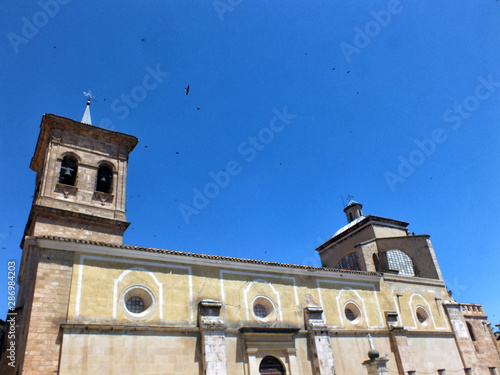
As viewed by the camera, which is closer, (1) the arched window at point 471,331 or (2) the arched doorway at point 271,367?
(2) the arched doorway at point 271,367

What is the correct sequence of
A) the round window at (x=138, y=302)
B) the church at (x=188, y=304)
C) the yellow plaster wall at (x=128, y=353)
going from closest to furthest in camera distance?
1. the yellow plaster wall at (x=128, y=353)
2. the church at (x=188, y=304)
3. the round window at (x=138, y=302)

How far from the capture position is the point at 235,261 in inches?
706

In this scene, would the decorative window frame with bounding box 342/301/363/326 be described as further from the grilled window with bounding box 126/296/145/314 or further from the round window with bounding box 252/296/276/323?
the grilled window with bounding box 126/296/145/314

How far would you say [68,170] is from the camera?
20.3m

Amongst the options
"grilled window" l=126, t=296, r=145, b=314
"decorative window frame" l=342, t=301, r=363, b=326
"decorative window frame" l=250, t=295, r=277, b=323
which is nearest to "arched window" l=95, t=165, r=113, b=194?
"grilled window" l=126, t=296, r=145, b=314

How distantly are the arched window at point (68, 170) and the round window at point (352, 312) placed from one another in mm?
15608

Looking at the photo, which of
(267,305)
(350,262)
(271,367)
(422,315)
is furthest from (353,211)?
(271,367)

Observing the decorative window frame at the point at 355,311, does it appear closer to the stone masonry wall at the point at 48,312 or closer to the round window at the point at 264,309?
the round window at the point at 264,309

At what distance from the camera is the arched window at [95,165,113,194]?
2111cm

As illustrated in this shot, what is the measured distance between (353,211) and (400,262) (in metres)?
7.88

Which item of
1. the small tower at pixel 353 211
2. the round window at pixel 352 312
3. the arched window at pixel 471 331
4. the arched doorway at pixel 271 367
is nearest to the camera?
the arched doorway at pixel 271 367

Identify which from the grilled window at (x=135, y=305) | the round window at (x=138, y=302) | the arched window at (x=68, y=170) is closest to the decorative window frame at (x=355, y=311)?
the round window at (x=138, y=302)

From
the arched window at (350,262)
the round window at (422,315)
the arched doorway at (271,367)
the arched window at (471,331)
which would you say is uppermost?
the arched window at (350,262)

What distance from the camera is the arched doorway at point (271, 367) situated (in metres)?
16.3
